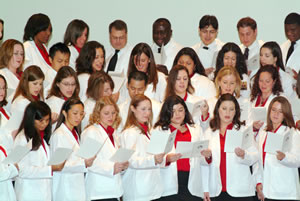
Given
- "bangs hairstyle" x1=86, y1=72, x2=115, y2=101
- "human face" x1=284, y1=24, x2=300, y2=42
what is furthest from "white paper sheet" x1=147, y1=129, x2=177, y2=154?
"human face" x1=284, y1=24, x2=300, y2=42

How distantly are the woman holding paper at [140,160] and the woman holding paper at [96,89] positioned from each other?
680 millimetres

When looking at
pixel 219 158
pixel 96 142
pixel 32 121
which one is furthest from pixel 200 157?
pixel 32 121

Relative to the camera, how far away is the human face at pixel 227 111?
671 centimetres

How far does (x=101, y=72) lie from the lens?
7359 millimetres

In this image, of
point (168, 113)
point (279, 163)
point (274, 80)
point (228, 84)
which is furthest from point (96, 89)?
point (279, 163)

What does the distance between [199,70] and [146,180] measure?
1.87 metres

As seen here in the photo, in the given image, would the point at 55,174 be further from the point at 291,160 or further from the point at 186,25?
the point at 186,25

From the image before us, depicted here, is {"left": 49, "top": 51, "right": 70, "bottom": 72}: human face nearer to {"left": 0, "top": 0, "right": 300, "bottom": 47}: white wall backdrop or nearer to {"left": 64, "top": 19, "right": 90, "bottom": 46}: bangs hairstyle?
{"left": 64, "top": 19, "right": 90, "bottom": 46}: bangs hairstyle

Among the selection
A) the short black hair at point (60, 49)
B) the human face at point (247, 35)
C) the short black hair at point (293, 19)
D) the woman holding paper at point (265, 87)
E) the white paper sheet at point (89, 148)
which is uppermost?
the short black hair at point (293, 19)

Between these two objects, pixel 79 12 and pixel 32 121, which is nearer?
pixel 32 121

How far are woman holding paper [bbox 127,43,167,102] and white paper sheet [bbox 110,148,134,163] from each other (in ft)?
5.09

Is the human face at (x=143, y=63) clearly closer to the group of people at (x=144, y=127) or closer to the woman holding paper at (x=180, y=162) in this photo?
the group of people at (x=144, y=127)

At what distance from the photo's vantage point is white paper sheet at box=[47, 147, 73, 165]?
5.98 metres

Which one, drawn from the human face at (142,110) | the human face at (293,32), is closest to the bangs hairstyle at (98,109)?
the human face at (142,110)
